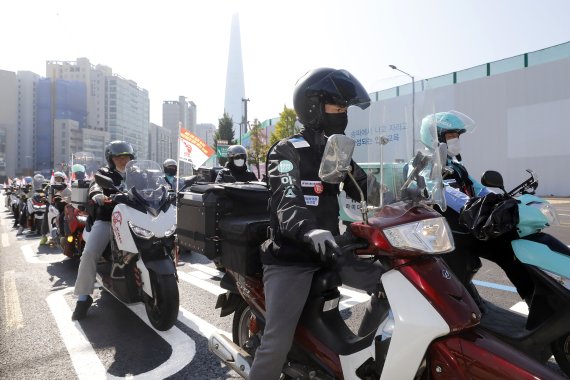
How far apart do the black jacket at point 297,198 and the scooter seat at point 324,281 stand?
0.09m

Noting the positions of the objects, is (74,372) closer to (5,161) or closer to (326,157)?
(326,157)

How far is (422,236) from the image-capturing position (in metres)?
1.81

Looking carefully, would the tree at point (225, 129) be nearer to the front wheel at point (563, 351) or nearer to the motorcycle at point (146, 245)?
the motorcycle at point (146, 245)

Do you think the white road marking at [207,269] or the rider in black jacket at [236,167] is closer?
the white road marking at [207,269]

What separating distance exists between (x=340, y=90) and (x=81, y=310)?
370cm

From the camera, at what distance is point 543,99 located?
995 inches

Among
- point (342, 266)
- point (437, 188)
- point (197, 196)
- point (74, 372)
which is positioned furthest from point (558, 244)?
point (74, 372)

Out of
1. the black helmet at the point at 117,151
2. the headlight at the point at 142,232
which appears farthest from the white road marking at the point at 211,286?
the black helmet at the point at 117,151

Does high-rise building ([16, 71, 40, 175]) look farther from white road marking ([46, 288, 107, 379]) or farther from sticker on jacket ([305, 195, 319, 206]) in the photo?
sticker on jacket ([305, 195, 319, 206])

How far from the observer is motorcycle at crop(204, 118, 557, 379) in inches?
65.4

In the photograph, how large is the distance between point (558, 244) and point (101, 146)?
97249 millimetres

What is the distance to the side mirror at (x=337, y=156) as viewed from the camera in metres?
1.83

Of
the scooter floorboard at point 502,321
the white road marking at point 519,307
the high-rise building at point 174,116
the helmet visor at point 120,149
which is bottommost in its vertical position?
the white road marking at point 519,307

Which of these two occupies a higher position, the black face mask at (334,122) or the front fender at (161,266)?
the black face mask at (334,122)
